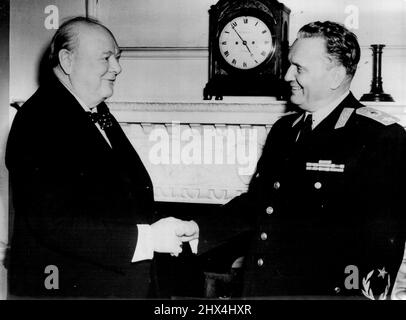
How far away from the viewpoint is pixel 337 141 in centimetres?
145

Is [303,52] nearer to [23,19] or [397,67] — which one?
[397,67]

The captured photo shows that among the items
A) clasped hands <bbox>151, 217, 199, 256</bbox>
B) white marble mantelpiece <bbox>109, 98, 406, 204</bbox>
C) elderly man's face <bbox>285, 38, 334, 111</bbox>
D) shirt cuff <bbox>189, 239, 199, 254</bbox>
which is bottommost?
shirt cuff <bbox>189, 239, 199, 254</bbox>

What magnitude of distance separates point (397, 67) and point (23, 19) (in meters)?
1.42

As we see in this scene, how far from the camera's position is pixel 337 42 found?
1.52m

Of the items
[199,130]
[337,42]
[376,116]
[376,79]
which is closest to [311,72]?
[337,42]

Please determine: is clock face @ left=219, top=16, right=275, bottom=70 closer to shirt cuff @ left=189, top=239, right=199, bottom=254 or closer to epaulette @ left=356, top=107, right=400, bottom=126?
epaulette @ left=356, top=107, right=400, bottom=126

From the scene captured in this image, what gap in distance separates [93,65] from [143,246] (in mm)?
621

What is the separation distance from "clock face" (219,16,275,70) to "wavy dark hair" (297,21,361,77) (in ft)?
0.94

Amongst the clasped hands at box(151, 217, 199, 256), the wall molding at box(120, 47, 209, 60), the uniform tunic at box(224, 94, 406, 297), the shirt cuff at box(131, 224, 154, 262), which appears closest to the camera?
the uniform tunic at box(224, 94, 406, 297)

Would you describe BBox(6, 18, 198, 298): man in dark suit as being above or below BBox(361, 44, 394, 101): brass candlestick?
below

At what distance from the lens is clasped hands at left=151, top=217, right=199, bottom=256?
1.66 m

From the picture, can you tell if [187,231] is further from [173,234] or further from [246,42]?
[246,42]

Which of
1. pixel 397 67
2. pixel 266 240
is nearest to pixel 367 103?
pixel 397 67

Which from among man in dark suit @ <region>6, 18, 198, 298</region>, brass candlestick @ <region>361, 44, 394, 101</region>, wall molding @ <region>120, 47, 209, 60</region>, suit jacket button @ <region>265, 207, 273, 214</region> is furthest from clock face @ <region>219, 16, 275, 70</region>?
suit jacket button @ <region>265, 207, 273, 214</region>
